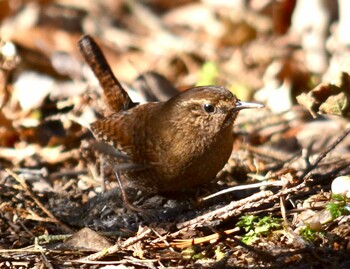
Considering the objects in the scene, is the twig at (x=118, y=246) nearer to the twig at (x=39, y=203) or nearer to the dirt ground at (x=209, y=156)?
the dirt ground at (x=209, y=156)

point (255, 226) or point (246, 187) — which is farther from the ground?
point (246, 187)

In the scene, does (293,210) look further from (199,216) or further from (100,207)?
(100,207)

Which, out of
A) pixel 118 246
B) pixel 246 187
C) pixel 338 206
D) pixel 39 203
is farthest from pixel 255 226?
pixel 39 203

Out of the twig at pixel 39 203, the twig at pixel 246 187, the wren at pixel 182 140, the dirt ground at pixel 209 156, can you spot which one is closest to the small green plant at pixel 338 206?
the dirt ground at pixel 209 156

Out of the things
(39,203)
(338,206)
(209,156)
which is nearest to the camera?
(338,206)

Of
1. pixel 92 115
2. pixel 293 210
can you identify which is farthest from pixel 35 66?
pixel 293 210

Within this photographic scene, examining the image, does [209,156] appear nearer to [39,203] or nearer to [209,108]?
[209,108]

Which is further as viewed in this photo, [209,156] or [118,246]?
[209,156]

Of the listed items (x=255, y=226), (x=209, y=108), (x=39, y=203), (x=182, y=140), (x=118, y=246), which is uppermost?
(x=209, y=108)
